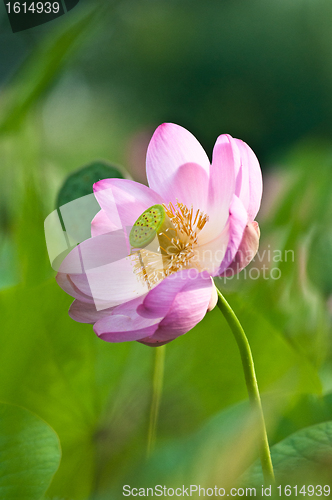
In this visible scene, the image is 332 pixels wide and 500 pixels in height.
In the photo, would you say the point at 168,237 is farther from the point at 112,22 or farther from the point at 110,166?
the point at 112,22

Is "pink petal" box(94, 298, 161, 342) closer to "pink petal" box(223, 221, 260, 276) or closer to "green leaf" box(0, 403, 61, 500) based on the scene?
"pink petal" box(223, 221, 260, 276)

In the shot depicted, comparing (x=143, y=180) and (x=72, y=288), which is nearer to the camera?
(x=72, y=288)

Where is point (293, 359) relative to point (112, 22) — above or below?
below

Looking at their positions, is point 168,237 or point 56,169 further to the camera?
point 56,169

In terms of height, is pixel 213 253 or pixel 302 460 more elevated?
pixel 213 253

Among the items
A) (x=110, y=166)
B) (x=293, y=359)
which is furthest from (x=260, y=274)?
(x=110, y=166)

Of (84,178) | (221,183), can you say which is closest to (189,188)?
(221,183)

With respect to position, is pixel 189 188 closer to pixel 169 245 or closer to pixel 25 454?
pixel 169 245

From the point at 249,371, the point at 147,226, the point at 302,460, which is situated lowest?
the point at 302,460
